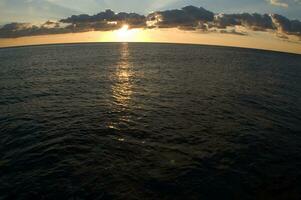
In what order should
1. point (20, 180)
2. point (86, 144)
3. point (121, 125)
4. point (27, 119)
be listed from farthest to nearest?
point (27, 119) < point (121, 125) < point (86, 144) < point (20, 180)

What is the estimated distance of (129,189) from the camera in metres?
17.8

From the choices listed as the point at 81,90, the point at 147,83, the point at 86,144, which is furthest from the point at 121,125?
the point at 147,83

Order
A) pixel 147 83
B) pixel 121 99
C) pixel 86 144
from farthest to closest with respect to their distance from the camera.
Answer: pixel 147 83 → pixel 121 99 → pixel 86 144

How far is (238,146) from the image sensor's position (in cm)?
2516

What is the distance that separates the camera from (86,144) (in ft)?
81.1

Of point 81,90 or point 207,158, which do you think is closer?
point 207,158

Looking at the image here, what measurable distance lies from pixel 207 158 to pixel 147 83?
37912 mm

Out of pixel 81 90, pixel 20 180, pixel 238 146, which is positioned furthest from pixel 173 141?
pixel 81 90

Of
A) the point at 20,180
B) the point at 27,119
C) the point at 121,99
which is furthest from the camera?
the point at 121,99

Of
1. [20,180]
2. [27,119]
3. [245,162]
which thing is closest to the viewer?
→ [20,180]

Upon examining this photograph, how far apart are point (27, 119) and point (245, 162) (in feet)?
90.9

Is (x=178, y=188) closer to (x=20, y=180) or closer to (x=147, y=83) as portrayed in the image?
(x=20, y=180)

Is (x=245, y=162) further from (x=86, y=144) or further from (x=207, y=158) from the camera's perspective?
(x=86, y=144)

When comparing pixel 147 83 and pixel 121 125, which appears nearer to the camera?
pixel 121 125
